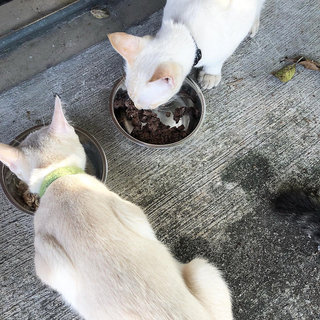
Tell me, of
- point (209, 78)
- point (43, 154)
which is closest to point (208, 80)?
point (209, 78)

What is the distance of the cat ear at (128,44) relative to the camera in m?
1.96

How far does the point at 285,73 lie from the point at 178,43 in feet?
3.94

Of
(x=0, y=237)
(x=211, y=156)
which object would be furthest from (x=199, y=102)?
(x=0, y=237)

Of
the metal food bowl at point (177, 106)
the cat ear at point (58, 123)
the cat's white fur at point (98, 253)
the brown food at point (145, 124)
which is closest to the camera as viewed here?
the cat's white fur at point (98, 253)

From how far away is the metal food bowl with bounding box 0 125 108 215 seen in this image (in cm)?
221

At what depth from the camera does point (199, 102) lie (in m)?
2.62

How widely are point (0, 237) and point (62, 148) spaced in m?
0.91

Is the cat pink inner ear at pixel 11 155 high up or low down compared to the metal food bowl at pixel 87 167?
up

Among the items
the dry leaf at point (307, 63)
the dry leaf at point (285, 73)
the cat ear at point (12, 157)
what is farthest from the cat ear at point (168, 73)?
the dry leaf at point (307, 63)

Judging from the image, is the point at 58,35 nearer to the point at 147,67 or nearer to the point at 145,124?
the point at 145,124

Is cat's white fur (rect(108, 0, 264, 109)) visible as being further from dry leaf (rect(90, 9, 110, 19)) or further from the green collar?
dry leaf (rect(90, 9, 110, 19))

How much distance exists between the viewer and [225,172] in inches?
106

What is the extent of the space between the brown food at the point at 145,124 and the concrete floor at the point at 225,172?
0.14 metres

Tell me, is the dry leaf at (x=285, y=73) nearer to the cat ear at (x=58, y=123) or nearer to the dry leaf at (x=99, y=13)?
the dry leaf at (x=99, y=13)
